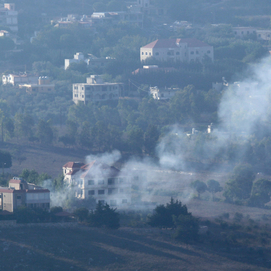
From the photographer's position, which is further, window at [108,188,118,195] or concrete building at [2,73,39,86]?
concrete building at [2,73,39,86]

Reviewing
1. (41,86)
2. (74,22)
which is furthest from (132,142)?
(74,22)

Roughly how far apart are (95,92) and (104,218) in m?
43.0

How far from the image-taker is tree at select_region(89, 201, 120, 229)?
50.0m

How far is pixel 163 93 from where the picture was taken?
92125 millimetres

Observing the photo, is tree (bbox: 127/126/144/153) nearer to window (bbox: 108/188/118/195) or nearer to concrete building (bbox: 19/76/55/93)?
window (bbox: 108/188/118/195)

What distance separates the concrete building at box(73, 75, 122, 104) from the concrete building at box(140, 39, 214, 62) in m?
16.9

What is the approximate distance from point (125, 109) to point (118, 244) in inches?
1505

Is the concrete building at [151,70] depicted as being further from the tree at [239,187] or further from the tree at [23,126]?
the tree at [239,187]

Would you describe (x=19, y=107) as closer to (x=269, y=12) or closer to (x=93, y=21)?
(x=93, y=21)

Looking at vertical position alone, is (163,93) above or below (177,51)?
below

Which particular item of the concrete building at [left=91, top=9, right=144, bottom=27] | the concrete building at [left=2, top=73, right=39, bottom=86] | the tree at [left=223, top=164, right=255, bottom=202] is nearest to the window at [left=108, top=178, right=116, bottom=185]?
the tree at [left=223, top=164, right=255, bottom=202]

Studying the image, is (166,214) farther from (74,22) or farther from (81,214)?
(74,22)

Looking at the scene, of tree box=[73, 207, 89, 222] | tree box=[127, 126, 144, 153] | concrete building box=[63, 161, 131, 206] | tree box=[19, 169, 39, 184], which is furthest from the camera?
tree box=[127, 126, 144, 153]

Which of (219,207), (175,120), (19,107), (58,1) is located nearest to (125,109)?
(175,120)
